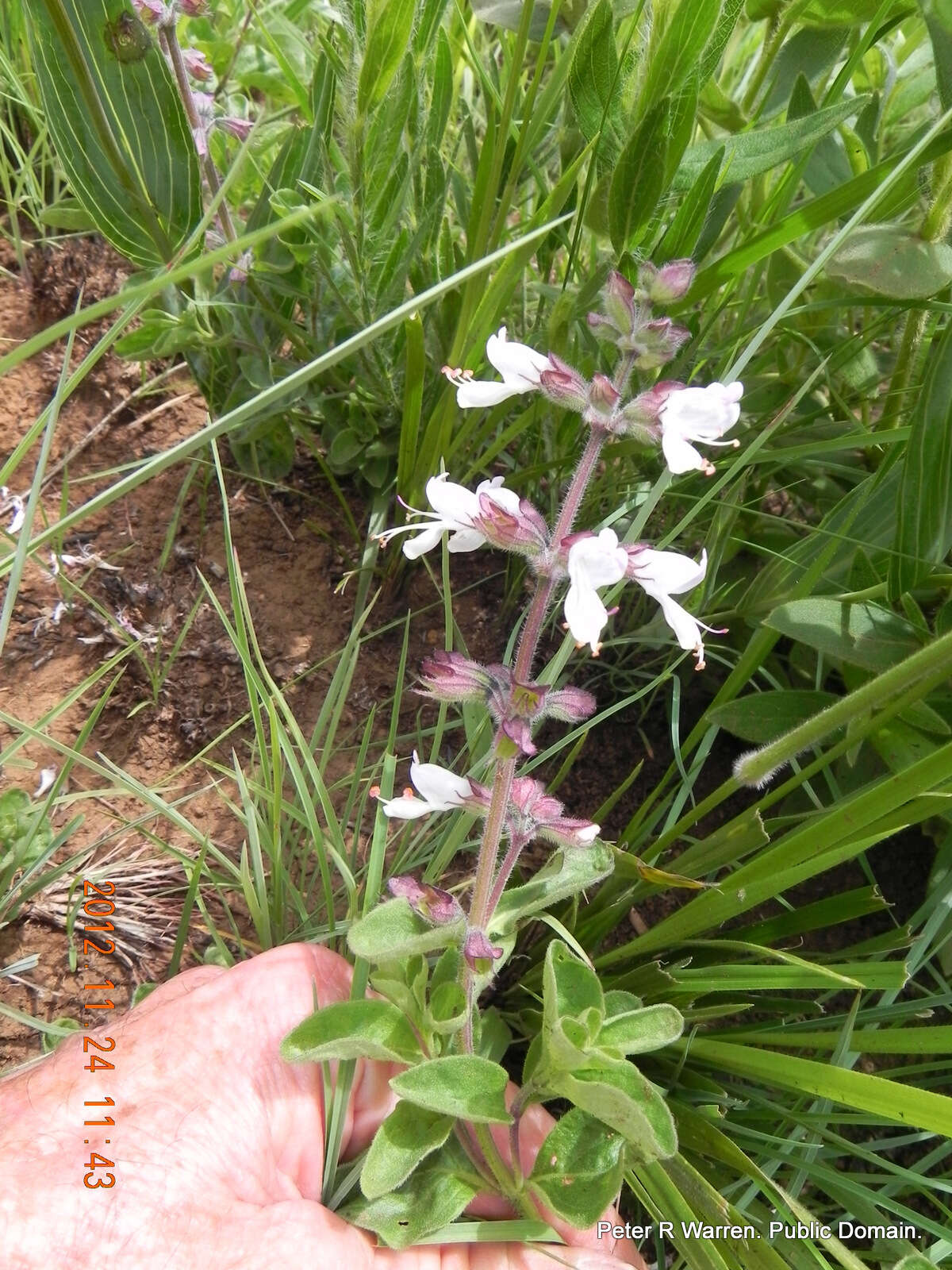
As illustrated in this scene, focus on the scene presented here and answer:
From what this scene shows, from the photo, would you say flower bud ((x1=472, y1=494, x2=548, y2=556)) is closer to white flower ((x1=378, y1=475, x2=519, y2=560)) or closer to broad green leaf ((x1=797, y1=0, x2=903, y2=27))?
white flower ((x1=378, y1=475, x2=519, y2=560))

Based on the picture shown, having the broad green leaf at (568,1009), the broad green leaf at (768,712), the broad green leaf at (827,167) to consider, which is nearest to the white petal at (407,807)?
the broad green leaf at (568,1009)

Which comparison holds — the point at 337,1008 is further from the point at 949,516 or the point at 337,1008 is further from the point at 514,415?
the point at 514,415

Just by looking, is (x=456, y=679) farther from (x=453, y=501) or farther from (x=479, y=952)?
(x=479, y=952)

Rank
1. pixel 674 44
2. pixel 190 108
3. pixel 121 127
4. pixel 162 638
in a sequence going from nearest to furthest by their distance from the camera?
pixel 674 44 → pixel 121 127 → pixel 190 108 → pixel 162 638

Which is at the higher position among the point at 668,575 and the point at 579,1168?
the point at 668,575

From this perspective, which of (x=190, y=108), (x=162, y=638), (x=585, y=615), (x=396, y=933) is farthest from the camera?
(x=162, y=638)

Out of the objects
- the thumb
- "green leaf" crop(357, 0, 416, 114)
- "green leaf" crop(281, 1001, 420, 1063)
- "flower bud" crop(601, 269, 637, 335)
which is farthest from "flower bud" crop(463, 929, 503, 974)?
"green leaf" crop(357, 0, 416, 114)

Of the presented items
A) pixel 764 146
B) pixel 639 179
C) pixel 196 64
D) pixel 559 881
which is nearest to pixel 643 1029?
pixel 559 881
